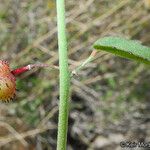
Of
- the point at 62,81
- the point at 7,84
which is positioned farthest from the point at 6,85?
the point at 62,81

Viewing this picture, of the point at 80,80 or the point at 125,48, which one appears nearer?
the point at 125,48

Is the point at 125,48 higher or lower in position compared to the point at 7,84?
higher

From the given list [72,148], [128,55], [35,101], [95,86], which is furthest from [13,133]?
[128,55]

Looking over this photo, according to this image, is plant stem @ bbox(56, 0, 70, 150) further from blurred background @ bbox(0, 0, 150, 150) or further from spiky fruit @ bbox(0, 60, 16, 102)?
blurred background @ bbox(0, 0, 150, 150)

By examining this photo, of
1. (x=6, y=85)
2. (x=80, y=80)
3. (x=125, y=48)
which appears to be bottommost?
(x=6, y=85)

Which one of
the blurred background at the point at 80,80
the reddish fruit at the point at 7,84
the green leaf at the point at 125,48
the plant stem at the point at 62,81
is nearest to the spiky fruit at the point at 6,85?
the reddish fruit at the point at 7,84

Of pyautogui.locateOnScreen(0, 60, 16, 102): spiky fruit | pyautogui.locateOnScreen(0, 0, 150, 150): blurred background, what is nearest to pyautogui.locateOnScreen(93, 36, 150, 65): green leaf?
pyautogui.locateOnScreen(0, 60, 16, 102): spiky fruit

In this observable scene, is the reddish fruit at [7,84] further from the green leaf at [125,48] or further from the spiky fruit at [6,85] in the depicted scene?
the green leaf at [125,48]

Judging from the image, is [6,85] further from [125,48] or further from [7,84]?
[125,48]
